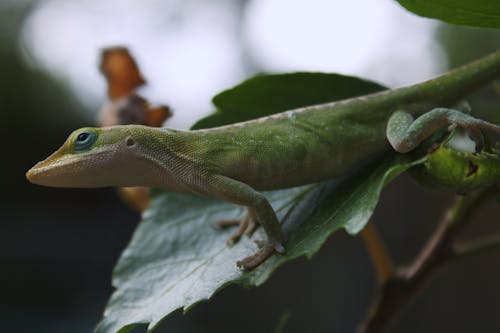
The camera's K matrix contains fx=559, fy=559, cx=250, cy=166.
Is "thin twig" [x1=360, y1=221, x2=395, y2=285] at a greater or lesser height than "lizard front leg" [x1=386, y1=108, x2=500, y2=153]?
lesser

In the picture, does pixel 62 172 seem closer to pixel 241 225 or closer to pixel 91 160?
pixel 91 160

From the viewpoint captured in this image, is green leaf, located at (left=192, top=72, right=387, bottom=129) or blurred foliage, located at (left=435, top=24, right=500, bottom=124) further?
blurred foliage, located at (left=435, top=24, right=500, bottom=124)

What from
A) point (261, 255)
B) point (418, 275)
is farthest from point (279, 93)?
point (418, 275)

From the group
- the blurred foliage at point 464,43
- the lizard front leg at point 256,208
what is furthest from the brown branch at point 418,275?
the blurred foliage at point 464,43

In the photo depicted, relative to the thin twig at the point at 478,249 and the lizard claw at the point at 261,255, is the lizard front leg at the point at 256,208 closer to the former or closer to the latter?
the lizard claw at the point at 261,255

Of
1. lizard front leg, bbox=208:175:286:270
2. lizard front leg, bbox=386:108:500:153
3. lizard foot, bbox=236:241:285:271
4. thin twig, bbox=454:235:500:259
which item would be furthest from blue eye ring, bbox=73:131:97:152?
thin twig, bbox=454:235:500:259

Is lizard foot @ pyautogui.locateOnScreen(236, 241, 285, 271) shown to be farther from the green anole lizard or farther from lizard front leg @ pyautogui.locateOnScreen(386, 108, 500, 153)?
lizard front leg @ pyautogui.locateOnScreen(386, 108, 500, 153)
